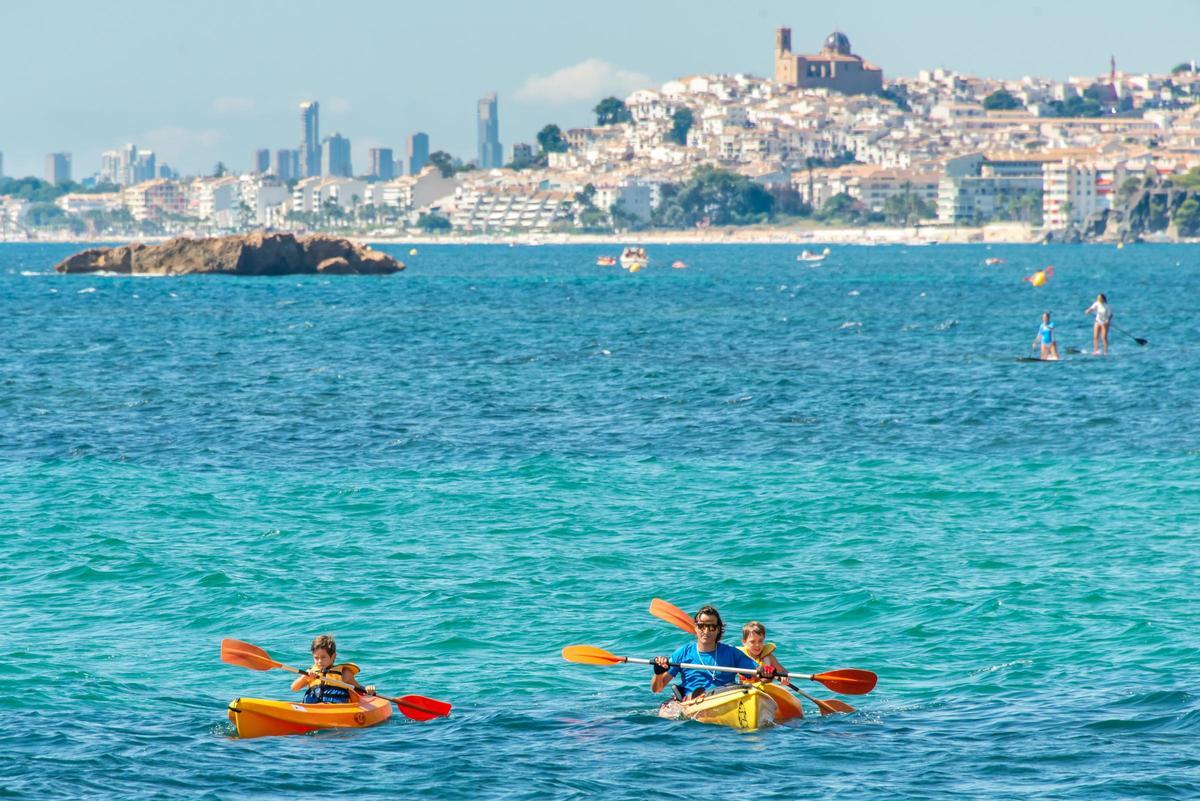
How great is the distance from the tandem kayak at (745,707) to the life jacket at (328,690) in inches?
132

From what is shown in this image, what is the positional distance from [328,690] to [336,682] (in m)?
0.12

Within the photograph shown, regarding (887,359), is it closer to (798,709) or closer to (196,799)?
(798,709)

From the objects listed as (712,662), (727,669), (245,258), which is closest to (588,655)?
(712,662)

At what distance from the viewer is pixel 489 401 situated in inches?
1766

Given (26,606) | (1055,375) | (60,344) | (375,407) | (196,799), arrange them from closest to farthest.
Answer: (196,799)
(26,606)
(375,407)
(1055,375)
(60,344)

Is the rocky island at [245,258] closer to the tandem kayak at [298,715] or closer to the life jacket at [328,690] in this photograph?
the life jacket at [328,690]

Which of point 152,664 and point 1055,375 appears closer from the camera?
point 152,664

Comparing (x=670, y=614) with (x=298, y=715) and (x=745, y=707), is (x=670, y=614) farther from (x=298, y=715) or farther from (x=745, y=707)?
(x=298, y=715)

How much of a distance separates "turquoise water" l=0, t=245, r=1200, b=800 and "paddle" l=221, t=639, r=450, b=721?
0.28m

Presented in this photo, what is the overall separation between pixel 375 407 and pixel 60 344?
27149 mm

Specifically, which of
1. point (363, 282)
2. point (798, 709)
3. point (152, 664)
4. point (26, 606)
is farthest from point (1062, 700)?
point (363, 282)

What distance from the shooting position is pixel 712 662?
17.1 meters

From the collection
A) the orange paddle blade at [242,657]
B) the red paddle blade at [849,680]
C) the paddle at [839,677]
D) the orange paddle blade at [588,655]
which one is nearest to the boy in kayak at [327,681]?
the orange paddle blade at [242,657]

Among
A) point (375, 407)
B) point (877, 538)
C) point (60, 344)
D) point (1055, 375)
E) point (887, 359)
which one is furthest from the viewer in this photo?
point (60, 344)
